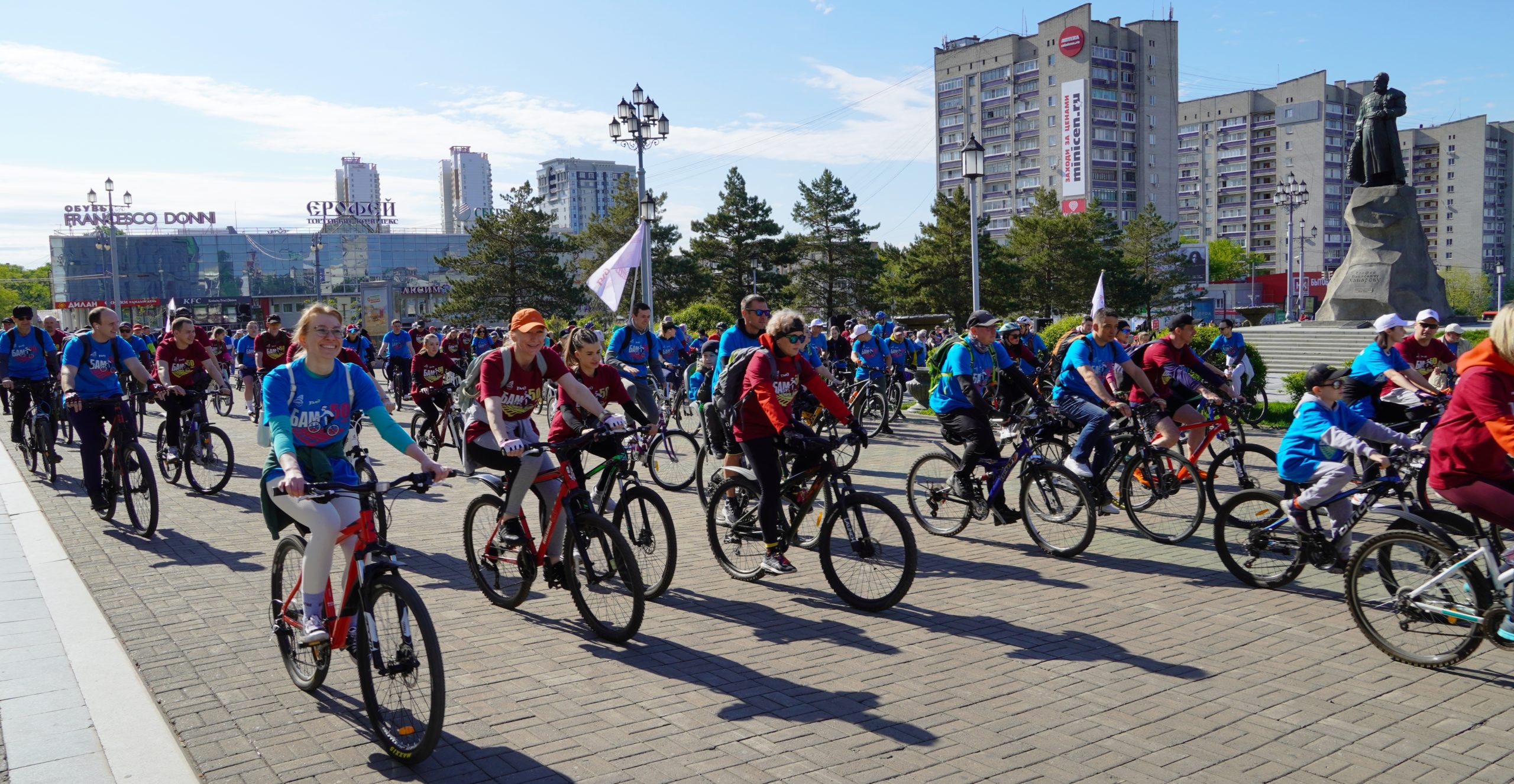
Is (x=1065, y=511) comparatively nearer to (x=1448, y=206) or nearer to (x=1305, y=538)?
(x=1305, y=538)

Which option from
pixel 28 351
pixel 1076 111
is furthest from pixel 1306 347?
pixel 1076 111

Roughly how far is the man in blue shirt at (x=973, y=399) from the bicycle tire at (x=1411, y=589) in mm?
3081

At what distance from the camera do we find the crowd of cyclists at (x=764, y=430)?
186 inches

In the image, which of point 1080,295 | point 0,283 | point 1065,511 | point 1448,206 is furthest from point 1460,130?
point 0,283

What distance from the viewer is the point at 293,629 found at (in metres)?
5.07

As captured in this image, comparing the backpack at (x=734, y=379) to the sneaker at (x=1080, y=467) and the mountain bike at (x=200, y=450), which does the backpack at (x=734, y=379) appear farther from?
the mountain bike at (x=200, y=450)

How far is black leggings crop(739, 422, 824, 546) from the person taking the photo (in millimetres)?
6758

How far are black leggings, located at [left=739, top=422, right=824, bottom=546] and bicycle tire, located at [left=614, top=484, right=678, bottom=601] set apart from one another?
0.63m

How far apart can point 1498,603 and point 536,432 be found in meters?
5.23

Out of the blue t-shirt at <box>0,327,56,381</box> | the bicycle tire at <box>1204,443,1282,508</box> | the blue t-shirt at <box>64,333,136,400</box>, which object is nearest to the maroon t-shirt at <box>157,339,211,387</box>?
the blue t-shirt at <box>0,327,56,381</box>

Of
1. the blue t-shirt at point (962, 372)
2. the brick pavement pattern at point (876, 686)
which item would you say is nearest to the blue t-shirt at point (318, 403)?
the brick pavement pattern at point (876, 686)

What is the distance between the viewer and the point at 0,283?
11194 cm

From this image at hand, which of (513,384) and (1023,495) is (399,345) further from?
(1023,495)

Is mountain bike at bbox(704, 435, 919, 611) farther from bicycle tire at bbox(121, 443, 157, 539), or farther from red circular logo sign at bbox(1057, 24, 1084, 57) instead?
red circular logo sign at bbox(1057, 24, 1084, 57)
